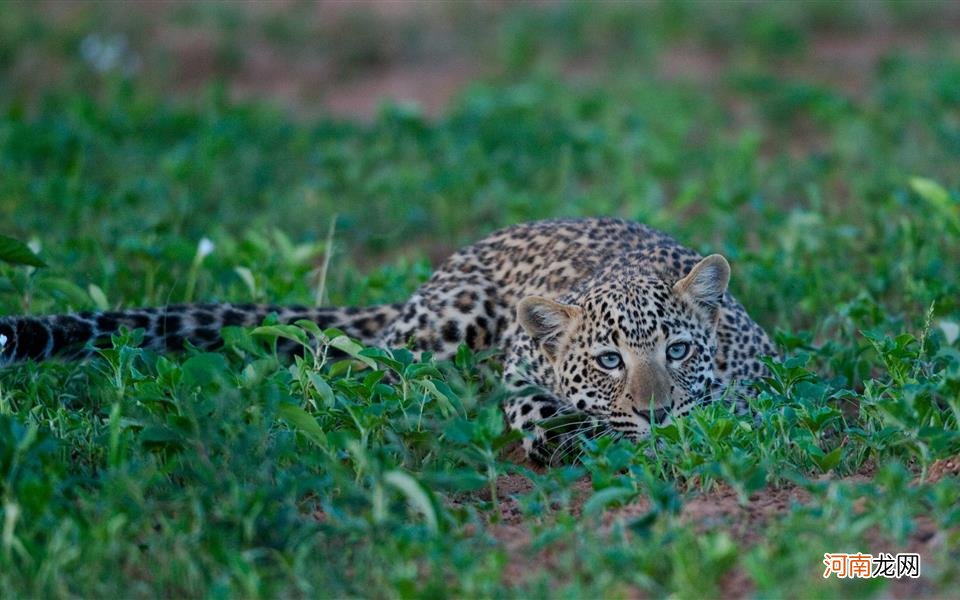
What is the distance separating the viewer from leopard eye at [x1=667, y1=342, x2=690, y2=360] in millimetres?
6664

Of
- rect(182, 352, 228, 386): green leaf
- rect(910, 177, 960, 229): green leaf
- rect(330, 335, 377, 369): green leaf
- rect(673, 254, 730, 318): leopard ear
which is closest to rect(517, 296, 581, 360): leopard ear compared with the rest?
rect(673, 254, 730, 318): leopard ear

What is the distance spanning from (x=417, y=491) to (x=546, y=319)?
2048 mm

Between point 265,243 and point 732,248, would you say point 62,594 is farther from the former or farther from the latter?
point 732,248

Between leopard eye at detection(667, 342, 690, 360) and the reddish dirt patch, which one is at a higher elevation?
leopard eye at detection(667, 342, 690, 360)

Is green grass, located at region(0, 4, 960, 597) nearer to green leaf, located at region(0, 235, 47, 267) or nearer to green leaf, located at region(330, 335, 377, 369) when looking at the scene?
green leaf, located at region(330, 335, 377, 369)

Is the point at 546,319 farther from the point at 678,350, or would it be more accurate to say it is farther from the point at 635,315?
the point at 678,350

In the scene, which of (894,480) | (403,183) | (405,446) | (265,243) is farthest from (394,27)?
(894,480)

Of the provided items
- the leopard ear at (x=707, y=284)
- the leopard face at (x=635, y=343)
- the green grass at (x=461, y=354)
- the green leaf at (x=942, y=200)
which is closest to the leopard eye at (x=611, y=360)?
the leopard face at (x=635, y=343)

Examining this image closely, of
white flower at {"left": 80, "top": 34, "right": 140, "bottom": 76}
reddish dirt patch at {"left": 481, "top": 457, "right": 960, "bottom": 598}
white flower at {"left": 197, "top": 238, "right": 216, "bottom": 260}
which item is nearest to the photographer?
reddish dirt patch at {"left": 481, "top": 457, "right": 960, "bottom": 598}

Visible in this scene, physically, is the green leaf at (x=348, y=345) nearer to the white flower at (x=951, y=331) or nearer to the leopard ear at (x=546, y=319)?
the leopard ear at (x=546, y=319)

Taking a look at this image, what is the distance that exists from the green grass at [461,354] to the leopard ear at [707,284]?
0.47 m

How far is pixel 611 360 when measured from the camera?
6.68m

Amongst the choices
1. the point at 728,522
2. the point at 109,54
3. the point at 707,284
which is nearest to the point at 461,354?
the point at 707,284

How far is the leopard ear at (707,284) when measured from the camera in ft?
22.1
